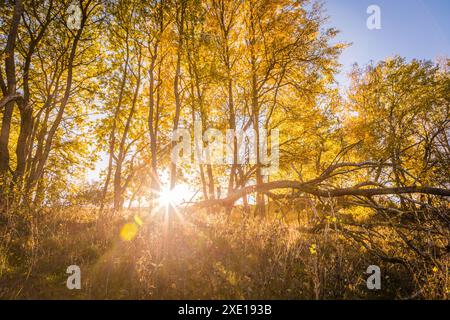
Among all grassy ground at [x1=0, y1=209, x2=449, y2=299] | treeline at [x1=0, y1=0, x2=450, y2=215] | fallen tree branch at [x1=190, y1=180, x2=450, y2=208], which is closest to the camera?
grassy ground at [x1=0, y1=209, x2=449, y2=299]

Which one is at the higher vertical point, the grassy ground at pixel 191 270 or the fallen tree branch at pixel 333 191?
the fallen tree branch at pixel 333 191

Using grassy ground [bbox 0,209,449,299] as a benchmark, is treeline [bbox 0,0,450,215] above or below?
above

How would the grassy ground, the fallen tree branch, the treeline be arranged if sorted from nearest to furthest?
1. the grassy ground
2. the fallen tree branch
3. the treeline

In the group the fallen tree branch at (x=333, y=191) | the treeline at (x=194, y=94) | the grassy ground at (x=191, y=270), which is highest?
the treeline at (x=194, y=94)

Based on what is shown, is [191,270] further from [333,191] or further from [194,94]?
[194,94]

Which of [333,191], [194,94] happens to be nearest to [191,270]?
[333,191]

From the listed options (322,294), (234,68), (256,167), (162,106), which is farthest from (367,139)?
(322,294)

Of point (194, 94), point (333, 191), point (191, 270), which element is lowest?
point (191, 270)

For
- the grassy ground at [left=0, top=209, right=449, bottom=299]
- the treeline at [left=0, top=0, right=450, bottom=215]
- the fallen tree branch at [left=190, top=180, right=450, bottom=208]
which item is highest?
the treeline at [left=0, top=0, right=450, bottom=215]

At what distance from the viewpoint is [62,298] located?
141 inches

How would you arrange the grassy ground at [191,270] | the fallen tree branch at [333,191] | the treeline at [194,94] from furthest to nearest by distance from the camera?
the treeline at [194,94]
the fallen tree branch at [333,191]
the grassy ground at [191,270]

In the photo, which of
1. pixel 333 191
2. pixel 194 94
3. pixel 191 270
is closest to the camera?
pixel 191 270

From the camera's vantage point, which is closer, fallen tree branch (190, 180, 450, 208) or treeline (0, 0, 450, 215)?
fallen tree branch (190, 180, 450, 208)
